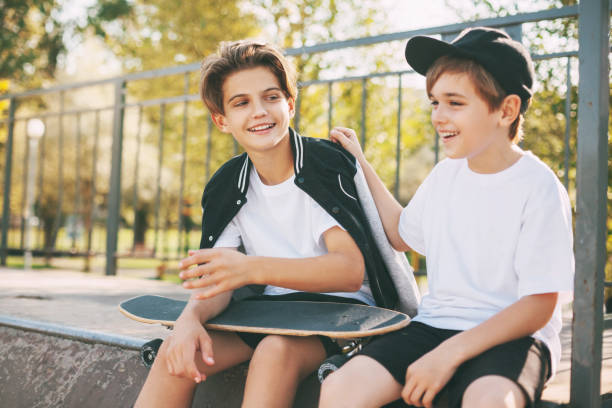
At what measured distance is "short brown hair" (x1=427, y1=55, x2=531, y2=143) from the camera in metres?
1.47

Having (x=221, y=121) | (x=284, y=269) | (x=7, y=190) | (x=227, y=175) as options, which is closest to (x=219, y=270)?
(x=284, y=269)

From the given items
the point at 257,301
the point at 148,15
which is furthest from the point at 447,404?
the point at 148,15

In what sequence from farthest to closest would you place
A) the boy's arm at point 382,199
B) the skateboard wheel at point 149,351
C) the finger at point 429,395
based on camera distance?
the boy's arm at point 382,199
the skateboard wheel at point 149,351
the finger at point 429,395

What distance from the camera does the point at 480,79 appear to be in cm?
147

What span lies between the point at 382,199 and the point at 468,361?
2.31ft

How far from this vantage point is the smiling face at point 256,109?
1847mm

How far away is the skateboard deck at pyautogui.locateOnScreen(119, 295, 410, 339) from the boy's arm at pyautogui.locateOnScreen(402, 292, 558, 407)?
0.55 feet

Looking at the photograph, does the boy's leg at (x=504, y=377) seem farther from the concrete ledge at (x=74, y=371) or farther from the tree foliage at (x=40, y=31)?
the tree foliage at (x=40, y=31)

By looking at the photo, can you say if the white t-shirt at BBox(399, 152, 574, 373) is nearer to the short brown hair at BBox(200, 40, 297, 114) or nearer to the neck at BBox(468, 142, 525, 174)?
the neck at BBox(468, 142, 525, 174)

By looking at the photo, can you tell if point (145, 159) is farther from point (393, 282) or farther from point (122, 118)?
point (393, 282)

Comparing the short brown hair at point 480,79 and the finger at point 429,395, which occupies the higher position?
the short brown hair at point 480,79

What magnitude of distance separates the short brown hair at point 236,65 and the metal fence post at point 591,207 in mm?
938

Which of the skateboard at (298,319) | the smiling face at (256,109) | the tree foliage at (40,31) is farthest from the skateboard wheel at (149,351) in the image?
the tree foliage at (40,31)

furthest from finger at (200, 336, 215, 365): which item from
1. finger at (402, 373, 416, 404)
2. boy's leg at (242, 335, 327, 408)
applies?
finger at (402, 373, 416, 404)
